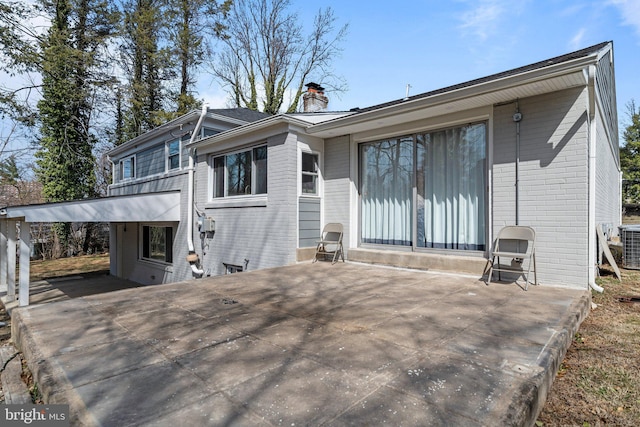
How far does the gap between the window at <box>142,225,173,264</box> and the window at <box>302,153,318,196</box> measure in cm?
584

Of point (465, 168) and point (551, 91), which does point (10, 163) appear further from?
point (551, 91)

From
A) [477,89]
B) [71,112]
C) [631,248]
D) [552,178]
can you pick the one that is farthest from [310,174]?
[71,112]

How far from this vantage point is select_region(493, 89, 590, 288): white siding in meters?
4.35

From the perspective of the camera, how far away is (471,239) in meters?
5.45

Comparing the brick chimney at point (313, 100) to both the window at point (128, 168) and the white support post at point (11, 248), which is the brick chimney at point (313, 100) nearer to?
the white support post at point (11, 248)

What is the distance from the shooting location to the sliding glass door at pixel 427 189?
543 cm

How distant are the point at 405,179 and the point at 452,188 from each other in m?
0.91

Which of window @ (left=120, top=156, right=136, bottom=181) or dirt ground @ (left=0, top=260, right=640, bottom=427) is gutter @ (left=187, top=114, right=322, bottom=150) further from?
window @ (left=120, top=156, right=136, bottom=181)

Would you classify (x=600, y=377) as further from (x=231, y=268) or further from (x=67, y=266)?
(x=67, y=266)

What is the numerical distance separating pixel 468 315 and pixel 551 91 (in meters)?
3.32

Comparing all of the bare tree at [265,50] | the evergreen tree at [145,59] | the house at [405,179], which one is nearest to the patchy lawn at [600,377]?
the house at [405,179]

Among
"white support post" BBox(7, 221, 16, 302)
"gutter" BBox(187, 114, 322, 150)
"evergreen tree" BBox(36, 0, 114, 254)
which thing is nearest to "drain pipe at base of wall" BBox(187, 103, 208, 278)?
"gutter" BBox(187, 114, 322, 150)

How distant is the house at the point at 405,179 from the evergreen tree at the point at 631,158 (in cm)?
2096

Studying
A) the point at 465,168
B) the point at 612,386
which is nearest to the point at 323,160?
the point at 465,168
